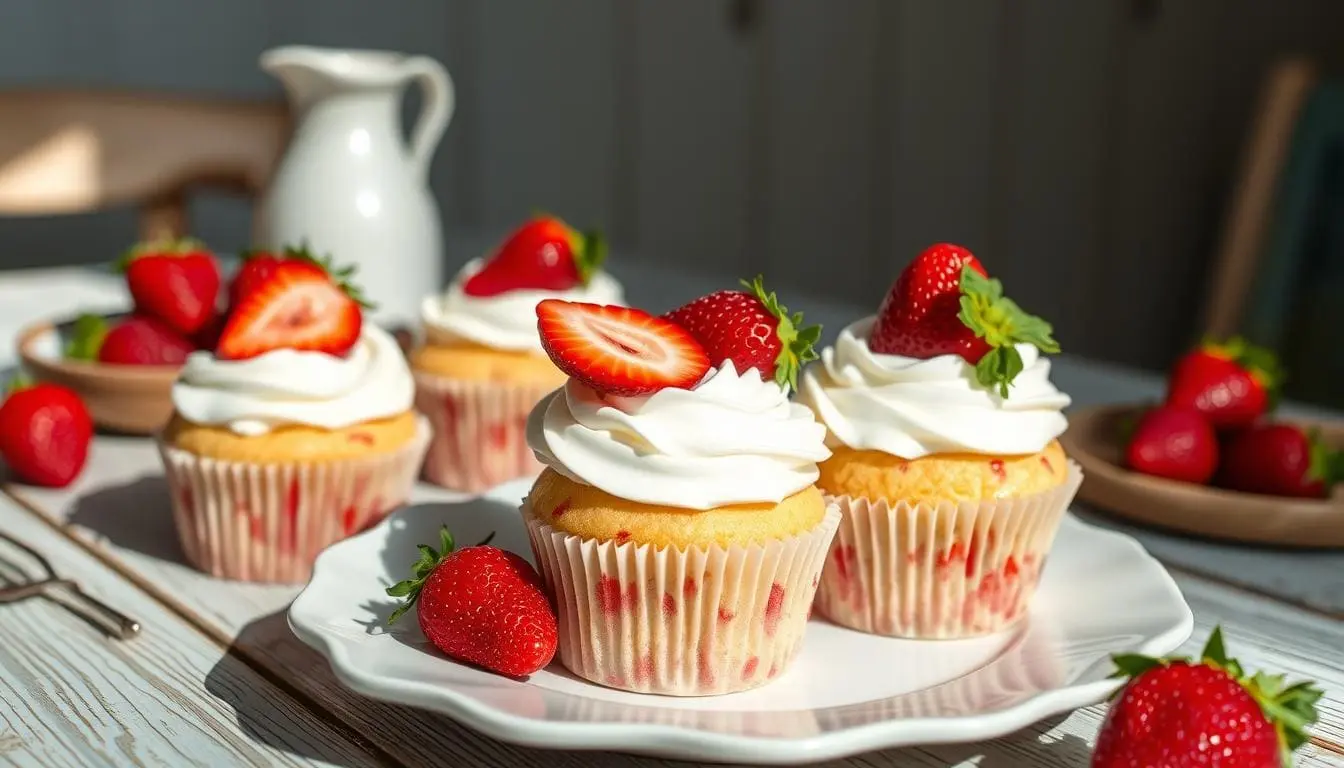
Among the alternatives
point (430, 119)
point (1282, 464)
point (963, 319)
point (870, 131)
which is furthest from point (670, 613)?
point (870, 131)

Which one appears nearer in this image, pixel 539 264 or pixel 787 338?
pixel 787 338

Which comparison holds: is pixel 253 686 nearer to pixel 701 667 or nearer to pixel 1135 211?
pixel 701 667

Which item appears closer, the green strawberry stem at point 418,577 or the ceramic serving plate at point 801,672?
the ceramic serving plate at point 801,672

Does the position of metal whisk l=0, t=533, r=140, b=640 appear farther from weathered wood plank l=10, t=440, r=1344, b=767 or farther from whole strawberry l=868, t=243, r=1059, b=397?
whole strawberry l=868, t=243, r=1059, b=397

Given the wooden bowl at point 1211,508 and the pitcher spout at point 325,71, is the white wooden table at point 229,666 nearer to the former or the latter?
the wooden bowl at point 1211,508

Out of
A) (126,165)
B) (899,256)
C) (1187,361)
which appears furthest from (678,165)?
(1187,361)

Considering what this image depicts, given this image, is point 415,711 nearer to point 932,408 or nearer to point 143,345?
point 932,408

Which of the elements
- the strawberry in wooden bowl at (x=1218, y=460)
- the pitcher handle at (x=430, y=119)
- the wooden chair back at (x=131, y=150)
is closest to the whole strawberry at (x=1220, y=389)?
the strawberry in wooden bowl at (x=1218, y=460)
